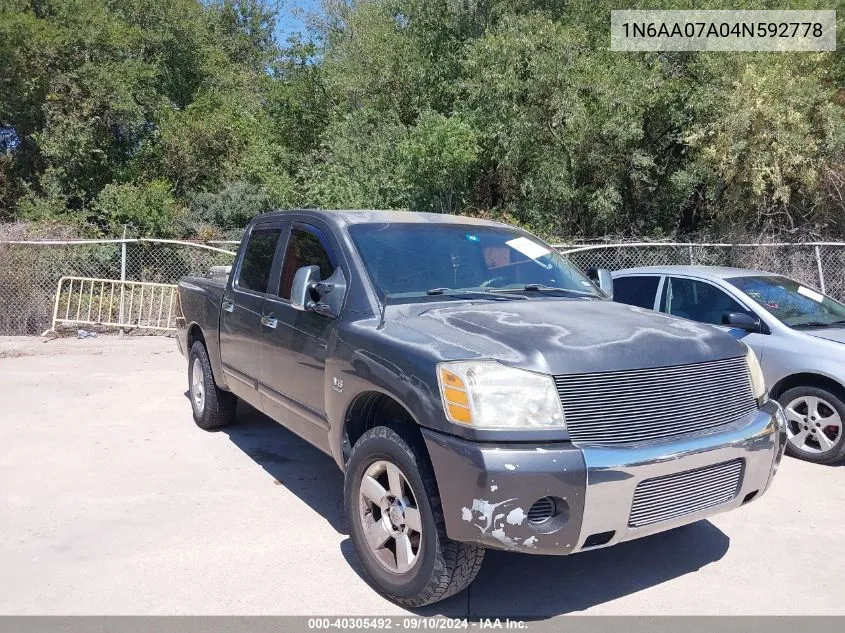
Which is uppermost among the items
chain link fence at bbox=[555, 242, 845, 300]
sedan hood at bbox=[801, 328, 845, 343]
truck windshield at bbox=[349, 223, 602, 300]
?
chain link fence at bbox=[555, 242, 845, 300]

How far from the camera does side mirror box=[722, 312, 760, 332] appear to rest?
588cm

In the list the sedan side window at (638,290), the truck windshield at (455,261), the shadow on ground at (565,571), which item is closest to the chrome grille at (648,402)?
the shadow on ground at (565,571)

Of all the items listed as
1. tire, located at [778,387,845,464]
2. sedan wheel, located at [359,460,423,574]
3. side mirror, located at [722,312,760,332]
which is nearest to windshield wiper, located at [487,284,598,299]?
sedan wheel, located at [359,460,423,574]

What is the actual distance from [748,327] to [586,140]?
373 inches

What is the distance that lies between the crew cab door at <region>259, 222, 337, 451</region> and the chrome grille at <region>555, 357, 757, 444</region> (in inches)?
61.9

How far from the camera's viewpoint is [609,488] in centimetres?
294

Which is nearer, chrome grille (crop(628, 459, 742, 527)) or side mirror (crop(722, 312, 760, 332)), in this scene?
chrome grille (crop(628, 459, 742, 527))

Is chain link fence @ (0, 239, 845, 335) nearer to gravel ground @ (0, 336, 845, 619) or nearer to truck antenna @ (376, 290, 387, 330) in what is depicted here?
gravel ground @ (0, 336, 845, 619)

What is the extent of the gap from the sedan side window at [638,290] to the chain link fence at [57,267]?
7.74 m

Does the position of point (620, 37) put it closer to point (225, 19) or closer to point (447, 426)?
point (447, 426)

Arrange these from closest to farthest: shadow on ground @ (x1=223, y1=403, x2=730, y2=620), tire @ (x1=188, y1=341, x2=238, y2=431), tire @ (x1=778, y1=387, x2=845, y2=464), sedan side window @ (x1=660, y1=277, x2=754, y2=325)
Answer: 1. shadow on ground @ (x1=223, y1=403, x2=730, y2=620)
2. tire @ (x1=778, y1=387, x2=845, y2=464)
3. tire @ (x1=188, y1=341, x2=238, y2=431)
4. sedan side window @ (x1=660, y1=277, x2=754, y2=325)

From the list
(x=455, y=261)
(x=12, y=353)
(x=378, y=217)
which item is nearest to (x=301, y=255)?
(x=378, y=217)

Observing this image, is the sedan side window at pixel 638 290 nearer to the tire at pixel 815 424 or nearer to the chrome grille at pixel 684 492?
the tire at pixel 815 424

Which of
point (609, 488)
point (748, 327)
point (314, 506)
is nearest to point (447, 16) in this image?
point (748, 327)
